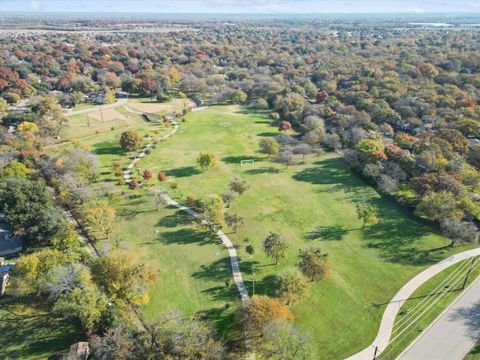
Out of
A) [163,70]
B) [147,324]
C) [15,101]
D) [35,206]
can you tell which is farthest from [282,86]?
[147,324]

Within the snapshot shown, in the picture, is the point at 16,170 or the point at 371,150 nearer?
the point at 16,170

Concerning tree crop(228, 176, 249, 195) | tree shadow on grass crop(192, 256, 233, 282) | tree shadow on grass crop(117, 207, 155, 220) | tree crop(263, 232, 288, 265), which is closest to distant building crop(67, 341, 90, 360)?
tree shadow on grass crop(192, 256, 233, 282)

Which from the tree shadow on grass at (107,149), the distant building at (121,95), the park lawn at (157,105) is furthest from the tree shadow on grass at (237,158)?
the distant building at (121,95)

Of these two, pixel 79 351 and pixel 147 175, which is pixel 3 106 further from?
pixel 79 351

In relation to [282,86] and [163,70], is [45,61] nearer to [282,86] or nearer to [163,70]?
[163,70]

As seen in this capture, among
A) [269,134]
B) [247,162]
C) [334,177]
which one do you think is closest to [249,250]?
[334,177]

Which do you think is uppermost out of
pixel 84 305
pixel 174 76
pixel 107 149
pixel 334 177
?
pixel 174 76

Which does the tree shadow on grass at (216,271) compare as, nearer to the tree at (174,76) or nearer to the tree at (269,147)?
the tree at (269,147)
